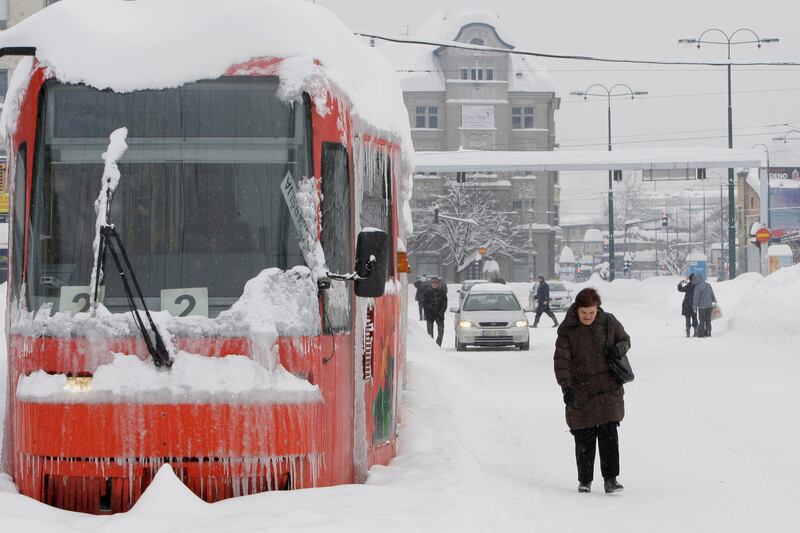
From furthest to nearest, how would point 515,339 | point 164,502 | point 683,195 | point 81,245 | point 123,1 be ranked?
point 683,195 < point 515,339 < point 123,1 < point 81,245 < point 164,502

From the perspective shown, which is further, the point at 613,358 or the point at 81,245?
the point at 613,358

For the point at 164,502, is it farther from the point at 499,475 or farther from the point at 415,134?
the point at 415,134

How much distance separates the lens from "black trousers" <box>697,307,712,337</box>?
31641mm

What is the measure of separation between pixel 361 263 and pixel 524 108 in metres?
92.5

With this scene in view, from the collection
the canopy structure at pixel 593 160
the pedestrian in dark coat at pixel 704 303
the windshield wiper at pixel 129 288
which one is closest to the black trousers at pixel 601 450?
the windshield wiper at pixel 129 288

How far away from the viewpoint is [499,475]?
10602mm

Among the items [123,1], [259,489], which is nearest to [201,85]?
[123,1]

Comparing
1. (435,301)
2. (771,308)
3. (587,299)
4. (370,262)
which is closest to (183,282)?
(370,262)

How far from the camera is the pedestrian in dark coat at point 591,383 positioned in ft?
32.9

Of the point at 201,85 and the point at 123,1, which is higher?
the point at 123,1

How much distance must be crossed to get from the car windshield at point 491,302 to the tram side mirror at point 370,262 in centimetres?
2288

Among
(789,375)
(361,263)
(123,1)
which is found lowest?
(789,375)

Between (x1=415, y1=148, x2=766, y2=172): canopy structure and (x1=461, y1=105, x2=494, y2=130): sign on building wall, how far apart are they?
Result: 151ft

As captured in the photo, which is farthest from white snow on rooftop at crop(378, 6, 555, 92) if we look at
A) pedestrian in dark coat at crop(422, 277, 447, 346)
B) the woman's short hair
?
the woman's short hair
